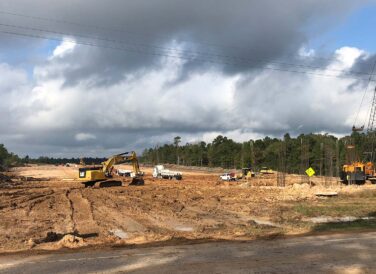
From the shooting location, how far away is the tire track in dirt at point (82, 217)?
19641 millimetres

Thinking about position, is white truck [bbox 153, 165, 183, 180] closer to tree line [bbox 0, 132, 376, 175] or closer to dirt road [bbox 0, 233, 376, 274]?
tree line [bbox 0, 132, 376, 175]

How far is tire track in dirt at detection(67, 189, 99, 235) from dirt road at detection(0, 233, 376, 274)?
6.30 meters

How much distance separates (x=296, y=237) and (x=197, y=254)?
5.19m

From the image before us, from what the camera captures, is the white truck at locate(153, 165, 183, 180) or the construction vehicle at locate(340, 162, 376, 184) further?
the white truck at locate(153, 165, 183, 180)

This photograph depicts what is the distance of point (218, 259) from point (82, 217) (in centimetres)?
1360

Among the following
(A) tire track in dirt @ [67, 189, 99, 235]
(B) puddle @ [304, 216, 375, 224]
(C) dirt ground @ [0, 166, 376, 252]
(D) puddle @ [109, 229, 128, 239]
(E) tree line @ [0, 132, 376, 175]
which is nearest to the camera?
(C) dirt ground @ [0, 166, 376, 252]

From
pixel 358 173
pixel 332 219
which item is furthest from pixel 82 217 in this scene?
pixel 358 173

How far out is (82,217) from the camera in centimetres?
2395

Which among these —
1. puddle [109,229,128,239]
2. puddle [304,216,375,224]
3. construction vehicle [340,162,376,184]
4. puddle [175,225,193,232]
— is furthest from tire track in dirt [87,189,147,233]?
construction vehicle [340,162,376,184]

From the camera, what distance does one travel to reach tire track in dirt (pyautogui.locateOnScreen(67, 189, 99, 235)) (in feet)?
64.4

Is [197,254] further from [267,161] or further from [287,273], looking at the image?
[267,161]

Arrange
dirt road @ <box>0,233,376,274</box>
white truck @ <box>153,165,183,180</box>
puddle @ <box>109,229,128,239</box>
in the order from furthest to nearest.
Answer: white truck @ <box>153,165,183,180</box> < puddle @ <box>109,229,128,239</box> < dirt road @ <box>0,233,376,274</box>

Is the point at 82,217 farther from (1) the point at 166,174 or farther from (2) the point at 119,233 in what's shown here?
(1) the point at 166,174

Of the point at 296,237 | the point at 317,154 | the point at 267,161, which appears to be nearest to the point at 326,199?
the point at 296,237
